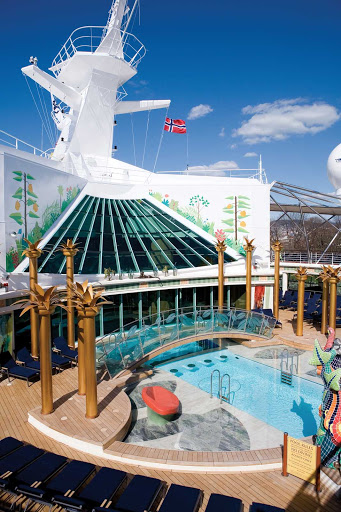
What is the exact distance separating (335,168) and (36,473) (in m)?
34.6

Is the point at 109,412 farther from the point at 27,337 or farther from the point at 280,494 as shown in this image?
the point at 27,337

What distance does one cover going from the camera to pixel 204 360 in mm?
15727

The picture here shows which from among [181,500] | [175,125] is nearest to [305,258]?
[175,125]

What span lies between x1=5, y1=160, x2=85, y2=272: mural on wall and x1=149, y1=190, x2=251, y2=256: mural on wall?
6759mm

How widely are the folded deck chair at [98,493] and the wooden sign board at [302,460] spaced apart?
3354 millimetres

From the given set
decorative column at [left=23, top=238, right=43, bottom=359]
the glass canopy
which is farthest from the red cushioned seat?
the glass canopy

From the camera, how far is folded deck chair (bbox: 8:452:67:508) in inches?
247

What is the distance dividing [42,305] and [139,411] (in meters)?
4.85

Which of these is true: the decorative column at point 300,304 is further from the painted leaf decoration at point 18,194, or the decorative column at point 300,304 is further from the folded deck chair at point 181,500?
the painted leaf decoration at point 18,194

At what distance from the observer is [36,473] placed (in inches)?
259

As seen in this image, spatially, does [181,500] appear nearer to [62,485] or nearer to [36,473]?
[62,485]

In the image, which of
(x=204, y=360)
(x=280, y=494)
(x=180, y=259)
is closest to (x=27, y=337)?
(x=204, y=360)

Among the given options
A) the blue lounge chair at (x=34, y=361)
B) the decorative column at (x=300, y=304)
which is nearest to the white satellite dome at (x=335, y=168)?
the decorative column at (x=300, y=304)

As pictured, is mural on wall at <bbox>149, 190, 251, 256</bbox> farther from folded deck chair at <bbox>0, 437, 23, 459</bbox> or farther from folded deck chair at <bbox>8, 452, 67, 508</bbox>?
folded deck chair at <bbox>8, 452, 67, 508</bbox>
